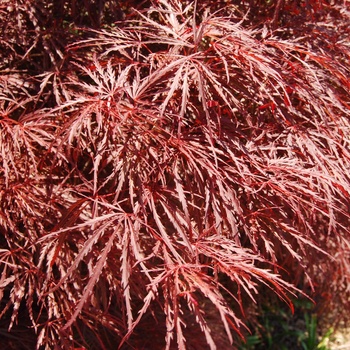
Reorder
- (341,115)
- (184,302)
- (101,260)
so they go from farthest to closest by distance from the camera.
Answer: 1. (184,302)
2. (341,115)
3. (101,260)

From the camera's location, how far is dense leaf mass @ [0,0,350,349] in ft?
4.09

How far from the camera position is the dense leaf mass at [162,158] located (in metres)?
1.25

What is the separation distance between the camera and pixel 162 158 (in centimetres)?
142

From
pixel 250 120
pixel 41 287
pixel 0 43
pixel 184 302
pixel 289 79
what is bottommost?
pixel 184 302

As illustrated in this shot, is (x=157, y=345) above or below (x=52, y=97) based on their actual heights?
below

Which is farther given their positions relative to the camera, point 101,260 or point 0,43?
point 0,43

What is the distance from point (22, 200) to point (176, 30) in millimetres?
650

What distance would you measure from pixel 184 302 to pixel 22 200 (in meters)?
0.95

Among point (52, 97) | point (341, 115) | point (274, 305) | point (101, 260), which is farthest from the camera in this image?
point (274, 305)

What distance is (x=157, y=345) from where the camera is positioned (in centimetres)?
187

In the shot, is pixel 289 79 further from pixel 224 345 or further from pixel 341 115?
pixel 224 345

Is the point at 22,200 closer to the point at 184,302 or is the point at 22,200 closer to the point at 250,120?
the point at 250,120

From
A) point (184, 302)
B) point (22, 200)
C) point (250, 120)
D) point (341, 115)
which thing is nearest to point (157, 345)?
point (184, 302)

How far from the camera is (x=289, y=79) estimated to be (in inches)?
59.5
